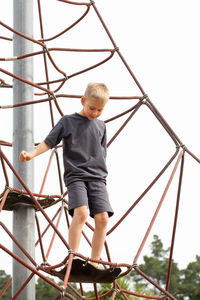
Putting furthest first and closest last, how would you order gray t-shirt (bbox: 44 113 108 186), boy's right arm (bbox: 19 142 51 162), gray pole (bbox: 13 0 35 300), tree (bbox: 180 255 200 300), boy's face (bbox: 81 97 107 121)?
tree (bbox: 180 255 200 300) → gray pole (bbox: 13 0 35 300) → gray t-shirt (bbox: 44 113 108 186) → boy's face (bbox: 81 97 107 121) → boy's right arm (bbox: 19 142 51 162)

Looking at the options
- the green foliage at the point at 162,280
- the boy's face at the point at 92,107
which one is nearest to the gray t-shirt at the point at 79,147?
the boy's face at the point at 92,107

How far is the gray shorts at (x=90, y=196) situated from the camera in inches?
170

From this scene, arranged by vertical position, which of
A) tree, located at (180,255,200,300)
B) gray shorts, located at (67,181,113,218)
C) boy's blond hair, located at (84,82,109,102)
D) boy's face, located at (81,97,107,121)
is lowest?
gray shorts, located at (67,181,113,218)

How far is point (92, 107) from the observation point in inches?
173

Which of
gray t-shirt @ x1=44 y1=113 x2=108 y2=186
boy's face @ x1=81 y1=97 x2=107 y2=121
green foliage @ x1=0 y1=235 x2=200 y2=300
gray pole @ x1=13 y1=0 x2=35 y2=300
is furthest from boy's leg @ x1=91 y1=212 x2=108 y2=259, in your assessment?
green foliage @ x1=0 y1=235 x2=200 y2=300

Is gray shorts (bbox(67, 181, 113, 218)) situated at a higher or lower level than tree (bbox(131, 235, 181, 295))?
lower

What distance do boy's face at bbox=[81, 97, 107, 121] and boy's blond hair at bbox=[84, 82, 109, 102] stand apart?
3 centimetres

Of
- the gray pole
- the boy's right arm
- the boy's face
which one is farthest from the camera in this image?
the gray pole

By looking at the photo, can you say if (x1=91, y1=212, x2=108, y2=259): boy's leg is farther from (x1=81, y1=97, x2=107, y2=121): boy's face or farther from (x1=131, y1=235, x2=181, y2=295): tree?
(x1=131, y1=235, x2=181, y2=295): tree

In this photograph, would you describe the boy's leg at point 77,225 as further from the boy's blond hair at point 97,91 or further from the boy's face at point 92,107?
the boy's blond hair at point 97,91

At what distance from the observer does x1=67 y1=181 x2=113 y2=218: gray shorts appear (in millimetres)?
4320

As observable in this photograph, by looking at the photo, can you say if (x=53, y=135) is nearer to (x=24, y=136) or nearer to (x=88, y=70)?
(x=24, y=136)

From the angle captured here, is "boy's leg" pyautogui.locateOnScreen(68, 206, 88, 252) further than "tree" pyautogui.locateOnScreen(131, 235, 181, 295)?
No

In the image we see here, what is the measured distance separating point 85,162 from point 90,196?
0.26 m
